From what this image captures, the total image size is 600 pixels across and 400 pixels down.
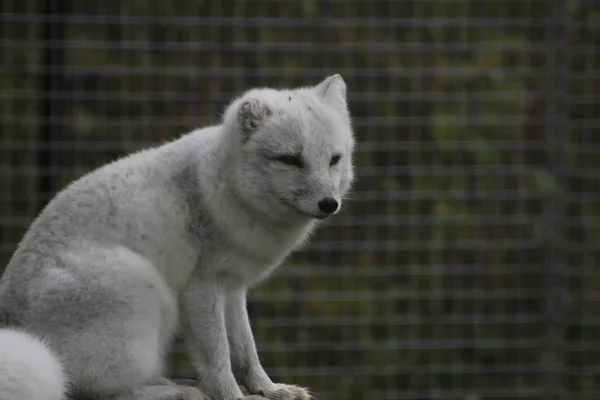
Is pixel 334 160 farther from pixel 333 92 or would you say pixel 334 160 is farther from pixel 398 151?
pixel 398 151

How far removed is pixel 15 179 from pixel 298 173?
95.2 inches

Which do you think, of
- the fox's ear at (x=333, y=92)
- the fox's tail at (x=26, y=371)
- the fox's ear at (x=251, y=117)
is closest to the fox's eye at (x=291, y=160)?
the fox's ear at (x=251, y=117)

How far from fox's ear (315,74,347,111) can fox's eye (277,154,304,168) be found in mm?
237

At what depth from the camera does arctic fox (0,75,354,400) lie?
303 centimetres

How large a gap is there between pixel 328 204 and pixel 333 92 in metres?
0.40

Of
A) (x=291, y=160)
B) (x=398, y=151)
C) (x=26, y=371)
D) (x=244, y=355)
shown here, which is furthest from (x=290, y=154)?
(x=398, y=151)

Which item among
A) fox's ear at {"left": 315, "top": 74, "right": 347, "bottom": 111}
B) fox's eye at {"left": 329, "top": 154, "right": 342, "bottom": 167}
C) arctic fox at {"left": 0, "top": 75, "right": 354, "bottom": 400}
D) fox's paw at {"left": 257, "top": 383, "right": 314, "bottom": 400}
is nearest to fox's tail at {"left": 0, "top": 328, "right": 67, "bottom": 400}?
arctic fox at {"left": 0, "top": 75, "right": 354, "bottom": 400}

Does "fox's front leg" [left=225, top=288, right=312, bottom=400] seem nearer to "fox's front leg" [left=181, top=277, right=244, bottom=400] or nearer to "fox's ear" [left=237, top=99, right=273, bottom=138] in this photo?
"fox's front leg" [left=181, top=277, right=244, bottom=400]

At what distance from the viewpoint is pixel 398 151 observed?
5652mm

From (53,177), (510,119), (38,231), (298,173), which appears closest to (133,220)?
(38,231)

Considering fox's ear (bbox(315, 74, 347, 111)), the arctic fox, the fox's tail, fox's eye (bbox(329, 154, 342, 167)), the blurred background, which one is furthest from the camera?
the blurred background

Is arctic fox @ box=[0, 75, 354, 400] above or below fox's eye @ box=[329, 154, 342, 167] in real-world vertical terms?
below

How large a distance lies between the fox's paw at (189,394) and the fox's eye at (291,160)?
0.64m

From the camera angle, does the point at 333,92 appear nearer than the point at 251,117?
No
